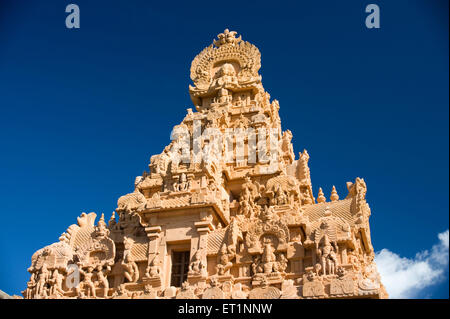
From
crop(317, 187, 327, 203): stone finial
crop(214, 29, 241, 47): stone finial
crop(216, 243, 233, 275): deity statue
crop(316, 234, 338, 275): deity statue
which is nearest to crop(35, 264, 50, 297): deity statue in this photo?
crop(216, 243, 233, 275): deity statue

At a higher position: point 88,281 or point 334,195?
point 334,195

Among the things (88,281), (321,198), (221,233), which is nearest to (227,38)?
(321,198)

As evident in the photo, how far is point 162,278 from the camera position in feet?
73.8

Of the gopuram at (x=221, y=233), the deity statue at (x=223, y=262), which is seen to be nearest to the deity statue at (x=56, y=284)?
the gopuram at (x=221, y=233)

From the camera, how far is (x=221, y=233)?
75.0 feet

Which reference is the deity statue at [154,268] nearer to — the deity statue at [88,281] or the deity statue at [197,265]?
the deity statue at [197,265]

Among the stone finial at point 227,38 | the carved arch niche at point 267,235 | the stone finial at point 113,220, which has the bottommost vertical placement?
the carved arch niche at point 267,235

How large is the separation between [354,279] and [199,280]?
635 centimetres

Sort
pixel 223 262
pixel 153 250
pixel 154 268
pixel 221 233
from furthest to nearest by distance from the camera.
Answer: pixel 153 250
pixel 221 233
pixel 154 268
pixel 223 262

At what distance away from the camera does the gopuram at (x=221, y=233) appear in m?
21.0

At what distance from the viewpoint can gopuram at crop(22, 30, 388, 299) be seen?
2097cm

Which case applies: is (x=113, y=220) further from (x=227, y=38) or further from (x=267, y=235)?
(x=227, y=38)
